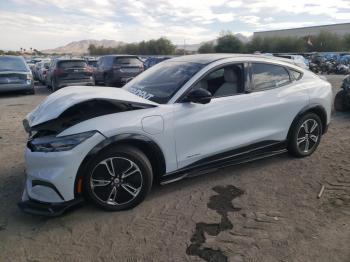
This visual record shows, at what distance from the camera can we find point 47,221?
12.4 feet

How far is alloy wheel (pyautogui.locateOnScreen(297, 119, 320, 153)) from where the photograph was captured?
545 centimetres

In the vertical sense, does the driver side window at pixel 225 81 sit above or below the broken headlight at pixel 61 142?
above

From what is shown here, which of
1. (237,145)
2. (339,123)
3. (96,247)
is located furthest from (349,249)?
(339,123)

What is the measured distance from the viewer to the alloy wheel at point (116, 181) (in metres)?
3.77

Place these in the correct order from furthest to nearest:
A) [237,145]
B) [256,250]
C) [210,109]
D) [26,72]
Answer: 1. [26,72]
2. [237,145]
3. [210,109]
4. [256,250]

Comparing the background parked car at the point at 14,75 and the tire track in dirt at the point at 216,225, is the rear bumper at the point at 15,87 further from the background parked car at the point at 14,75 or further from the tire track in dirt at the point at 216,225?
the tire track in dirt at the point at 216,225

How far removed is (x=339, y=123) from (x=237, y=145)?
15.0 feet

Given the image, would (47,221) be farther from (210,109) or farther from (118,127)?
(210,109)

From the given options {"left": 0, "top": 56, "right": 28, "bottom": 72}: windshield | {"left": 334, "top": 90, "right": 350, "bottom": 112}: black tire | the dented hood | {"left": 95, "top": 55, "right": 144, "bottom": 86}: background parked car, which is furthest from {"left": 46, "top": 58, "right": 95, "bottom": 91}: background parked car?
the dented hood

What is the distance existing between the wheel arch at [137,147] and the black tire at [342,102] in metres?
7.06

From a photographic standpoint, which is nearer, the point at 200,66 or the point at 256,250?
the point at 256,250

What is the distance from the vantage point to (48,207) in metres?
3.60

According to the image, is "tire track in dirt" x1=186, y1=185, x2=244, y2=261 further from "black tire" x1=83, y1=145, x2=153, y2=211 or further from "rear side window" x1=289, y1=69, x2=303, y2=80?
"rear side window" x1=289, y1=69, x2=303, y2=80

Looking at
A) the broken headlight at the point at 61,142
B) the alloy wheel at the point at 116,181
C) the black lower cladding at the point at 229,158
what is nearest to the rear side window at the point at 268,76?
the black lower cladding at the point at 229,158
